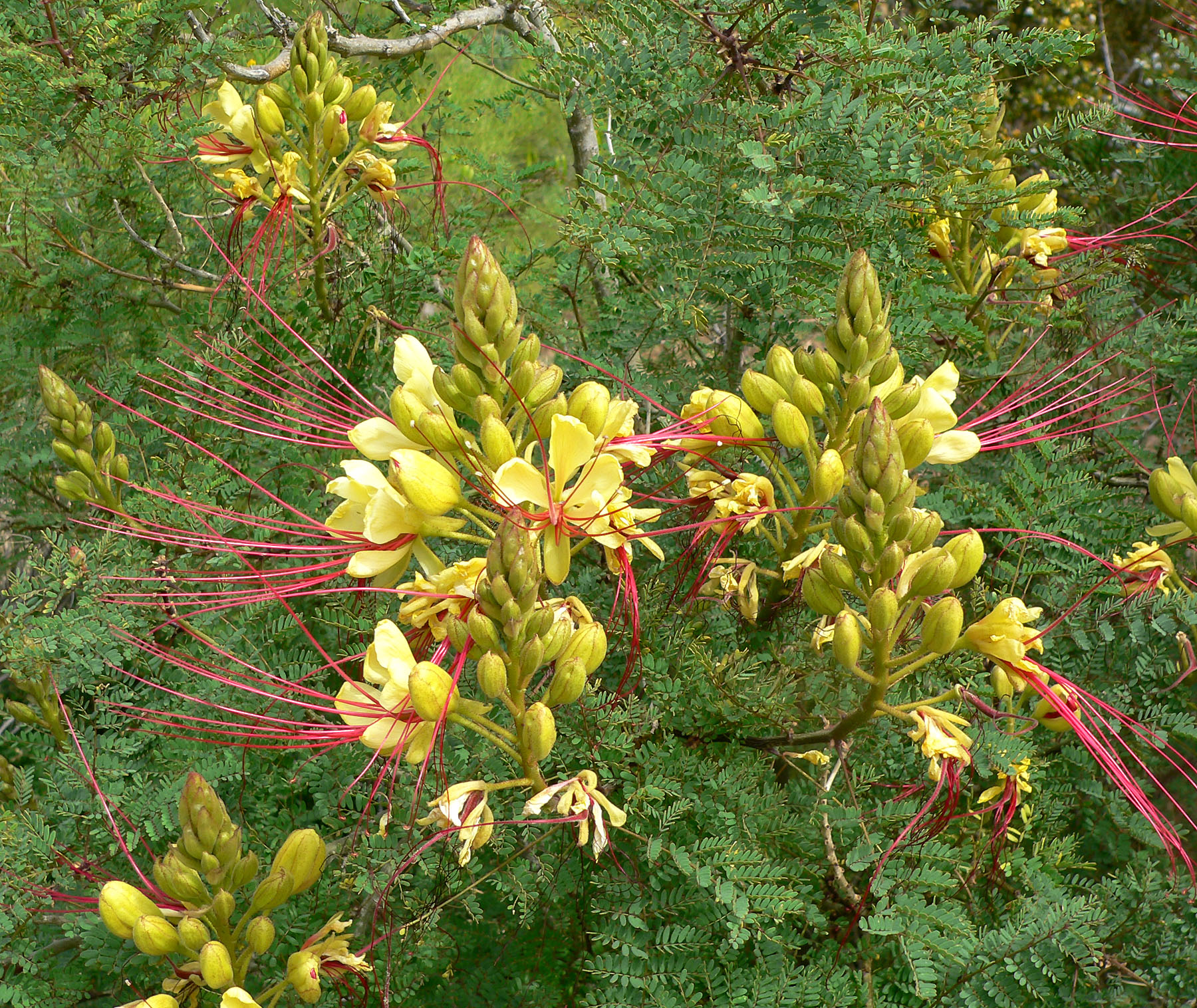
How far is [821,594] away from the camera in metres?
1.59

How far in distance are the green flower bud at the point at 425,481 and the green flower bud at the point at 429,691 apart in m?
0.25

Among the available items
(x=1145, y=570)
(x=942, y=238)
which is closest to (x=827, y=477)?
(x=1145, y=570)

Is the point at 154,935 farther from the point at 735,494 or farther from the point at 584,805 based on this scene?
the point at 735,494

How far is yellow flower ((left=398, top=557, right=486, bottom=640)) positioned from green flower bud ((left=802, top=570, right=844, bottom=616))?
54 centimetres

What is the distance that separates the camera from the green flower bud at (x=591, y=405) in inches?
60.6

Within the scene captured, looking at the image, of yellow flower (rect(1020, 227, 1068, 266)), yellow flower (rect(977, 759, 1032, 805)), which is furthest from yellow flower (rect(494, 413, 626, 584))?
yellow flower (rect(1020, 227, 1068, 266))

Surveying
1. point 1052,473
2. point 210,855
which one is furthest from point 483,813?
point 1052,473

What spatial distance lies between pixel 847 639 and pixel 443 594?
630 mm

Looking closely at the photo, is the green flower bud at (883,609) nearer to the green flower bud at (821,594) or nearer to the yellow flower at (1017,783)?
the green flower bud at (821,594)

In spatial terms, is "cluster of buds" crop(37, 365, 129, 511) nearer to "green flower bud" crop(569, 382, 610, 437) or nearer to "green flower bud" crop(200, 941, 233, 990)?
"green flower bud" crop(200, 941, 233, 990)

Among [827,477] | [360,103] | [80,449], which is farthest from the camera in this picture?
[360,103]

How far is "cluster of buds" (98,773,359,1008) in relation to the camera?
1.50 m

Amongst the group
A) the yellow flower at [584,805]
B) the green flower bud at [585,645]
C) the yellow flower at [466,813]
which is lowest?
the yellow flower at [466,813]

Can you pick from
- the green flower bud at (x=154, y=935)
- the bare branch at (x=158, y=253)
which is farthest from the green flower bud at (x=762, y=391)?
the bare branch at (x=158, y=253)
